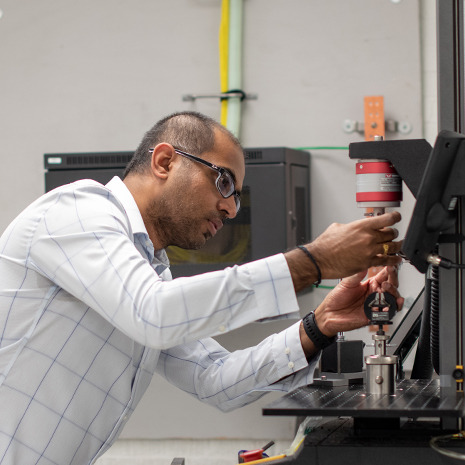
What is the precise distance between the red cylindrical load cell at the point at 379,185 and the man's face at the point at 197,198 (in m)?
0.34

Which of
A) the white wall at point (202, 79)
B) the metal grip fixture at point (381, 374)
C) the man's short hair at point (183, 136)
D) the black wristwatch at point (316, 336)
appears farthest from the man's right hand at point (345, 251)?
the white wall at point (202, 79)

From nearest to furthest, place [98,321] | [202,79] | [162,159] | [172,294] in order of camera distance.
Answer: [172,294], [98,321], [162,159], [202,79]

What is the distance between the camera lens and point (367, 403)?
3.28 feet

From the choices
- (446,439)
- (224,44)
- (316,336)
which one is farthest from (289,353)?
(224,44)

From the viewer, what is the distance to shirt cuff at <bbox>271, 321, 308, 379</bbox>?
1.31m

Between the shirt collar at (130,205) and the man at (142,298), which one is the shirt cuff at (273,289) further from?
the shirt collar at (130,205)

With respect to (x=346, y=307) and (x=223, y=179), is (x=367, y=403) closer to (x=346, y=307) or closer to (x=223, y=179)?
(x=346, y=307)

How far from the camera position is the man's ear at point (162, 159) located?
134cm

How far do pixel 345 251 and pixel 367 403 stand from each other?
0.22 m

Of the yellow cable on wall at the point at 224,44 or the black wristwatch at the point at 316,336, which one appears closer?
the black wristwatch at the point at 316,336

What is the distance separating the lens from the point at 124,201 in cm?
A: 134

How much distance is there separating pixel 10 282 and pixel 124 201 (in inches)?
10.3

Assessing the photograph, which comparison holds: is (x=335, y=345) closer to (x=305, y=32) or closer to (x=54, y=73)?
(x=305, y=32)

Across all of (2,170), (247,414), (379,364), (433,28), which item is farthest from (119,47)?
(379,364)
